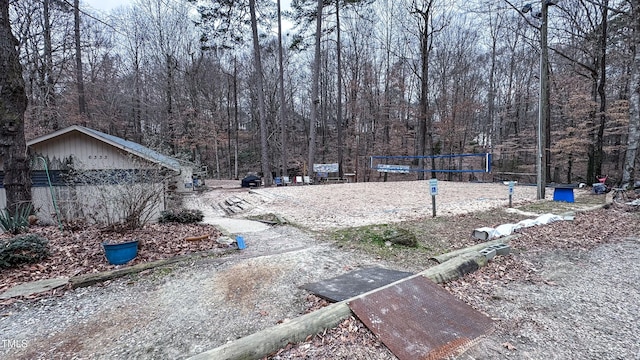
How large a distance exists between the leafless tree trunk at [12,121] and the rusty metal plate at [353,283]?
5.66 metres

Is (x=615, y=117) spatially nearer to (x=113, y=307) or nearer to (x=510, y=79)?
(x=510, y=79)

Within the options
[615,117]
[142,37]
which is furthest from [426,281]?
[142,37]

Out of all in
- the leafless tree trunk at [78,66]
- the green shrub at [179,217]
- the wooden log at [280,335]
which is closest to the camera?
the wooden log at [280,335]

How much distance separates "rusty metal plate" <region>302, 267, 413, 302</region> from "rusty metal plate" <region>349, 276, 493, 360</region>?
0.22 meters

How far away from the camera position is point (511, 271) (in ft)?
11.5

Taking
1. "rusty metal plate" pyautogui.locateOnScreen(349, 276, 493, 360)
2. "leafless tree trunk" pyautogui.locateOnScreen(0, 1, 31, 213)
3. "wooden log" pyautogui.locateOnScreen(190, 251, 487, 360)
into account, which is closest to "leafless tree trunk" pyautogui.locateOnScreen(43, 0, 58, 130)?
"leafless tree trunk" pyautogui.locateOnScreen(0, 1, 31, 213)

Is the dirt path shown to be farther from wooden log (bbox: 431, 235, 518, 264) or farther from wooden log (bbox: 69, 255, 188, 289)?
wooden log (bbox: 431, 235, 518, 264)

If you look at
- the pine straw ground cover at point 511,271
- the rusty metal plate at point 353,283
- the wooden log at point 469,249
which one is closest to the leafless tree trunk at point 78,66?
the rusty metal plate at point 353,283

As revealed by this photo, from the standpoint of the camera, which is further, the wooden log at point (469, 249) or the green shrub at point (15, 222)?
the green shrub at point (15, 222)

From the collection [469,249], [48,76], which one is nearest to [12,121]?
[469,249]

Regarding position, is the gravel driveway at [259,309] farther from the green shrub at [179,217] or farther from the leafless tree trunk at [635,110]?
the leafless tree trunk at [635,110]

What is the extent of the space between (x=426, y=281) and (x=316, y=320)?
4.47ft

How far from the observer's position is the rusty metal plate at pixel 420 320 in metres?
2.06

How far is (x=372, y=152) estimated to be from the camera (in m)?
21.8
